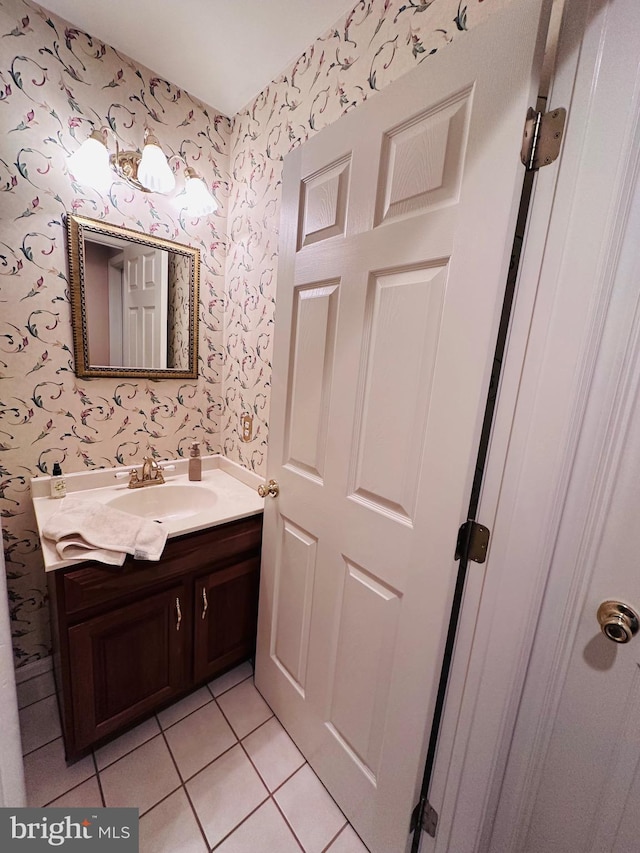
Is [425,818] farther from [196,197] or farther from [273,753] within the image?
[196,197]

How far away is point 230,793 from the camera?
3.53ft

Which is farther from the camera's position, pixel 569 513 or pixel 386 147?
pixel 386 147

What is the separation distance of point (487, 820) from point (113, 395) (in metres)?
1.77

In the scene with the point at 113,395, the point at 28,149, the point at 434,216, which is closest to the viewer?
the point at 434,216

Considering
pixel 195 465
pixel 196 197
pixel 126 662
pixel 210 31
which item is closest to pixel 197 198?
pixel 196 197

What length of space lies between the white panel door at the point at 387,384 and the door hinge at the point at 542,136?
0.03m

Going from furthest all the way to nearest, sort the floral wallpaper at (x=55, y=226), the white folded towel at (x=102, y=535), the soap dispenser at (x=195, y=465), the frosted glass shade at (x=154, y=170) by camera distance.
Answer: the soap dispenser at (x=195, y=465) < the frosted glass shade at (x=154, y=170) < the floral wallpaper at (x=55, y=226) < the white folded towel at (x=102, y=535)

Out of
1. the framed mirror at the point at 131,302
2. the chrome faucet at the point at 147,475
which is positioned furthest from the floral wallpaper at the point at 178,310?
the chrome faucet at the point at 147,475

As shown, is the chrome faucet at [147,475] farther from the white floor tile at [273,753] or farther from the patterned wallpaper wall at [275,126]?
the white floor tile at [273,753]

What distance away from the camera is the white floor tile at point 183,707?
4.23 ft

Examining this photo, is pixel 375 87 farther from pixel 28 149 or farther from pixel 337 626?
pixel 337 626

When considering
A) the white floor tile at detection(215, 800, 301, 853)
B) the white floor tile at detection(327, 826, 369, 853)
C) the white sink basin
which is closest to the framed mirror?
the white sink basin

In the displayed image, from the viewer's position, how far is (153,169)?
1.21 metres

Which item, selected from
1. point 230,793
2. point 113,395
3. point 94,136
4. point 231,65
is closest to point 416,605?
point 230,793
